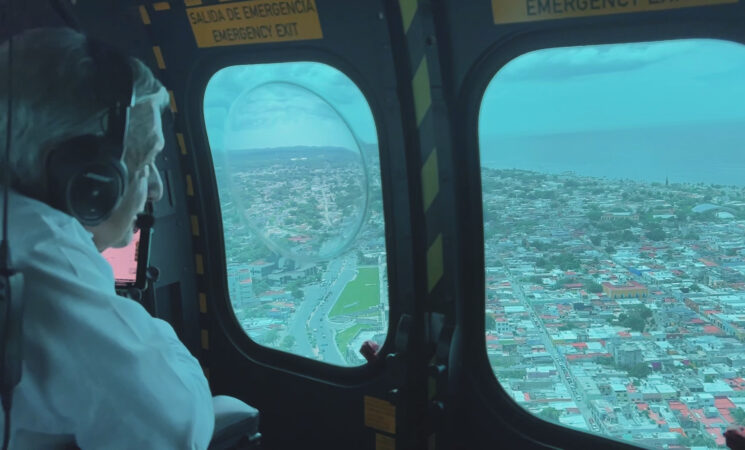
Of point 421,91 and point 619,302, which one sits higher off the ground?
point 421,91

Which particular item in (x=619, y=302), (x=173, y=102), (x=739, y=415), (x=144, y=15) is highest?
(x=144, y=15)

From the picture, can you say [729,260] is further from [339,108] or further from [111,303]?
[111,303]

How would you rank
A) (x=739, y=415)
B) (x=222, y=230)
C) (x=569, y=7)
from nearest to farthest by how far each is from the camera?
(x=569, y=7)
(x=739, y=415)
(x=222, y=230)

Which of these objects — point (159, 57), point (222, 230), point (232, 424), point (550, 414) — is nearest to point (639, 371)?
point (550, 414)

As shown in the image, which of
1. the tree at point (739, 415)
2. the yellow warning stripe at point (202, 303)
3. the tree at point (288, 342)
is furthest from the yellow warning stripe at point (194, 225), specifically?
the tree at point (739, 415)

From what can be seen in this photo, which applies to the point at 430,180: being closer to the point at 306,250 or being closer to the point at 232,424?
the point at 306,250

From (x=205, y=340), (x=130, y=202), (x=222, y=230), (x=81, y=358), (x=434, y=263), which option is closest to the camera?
(x=81, y=358)
